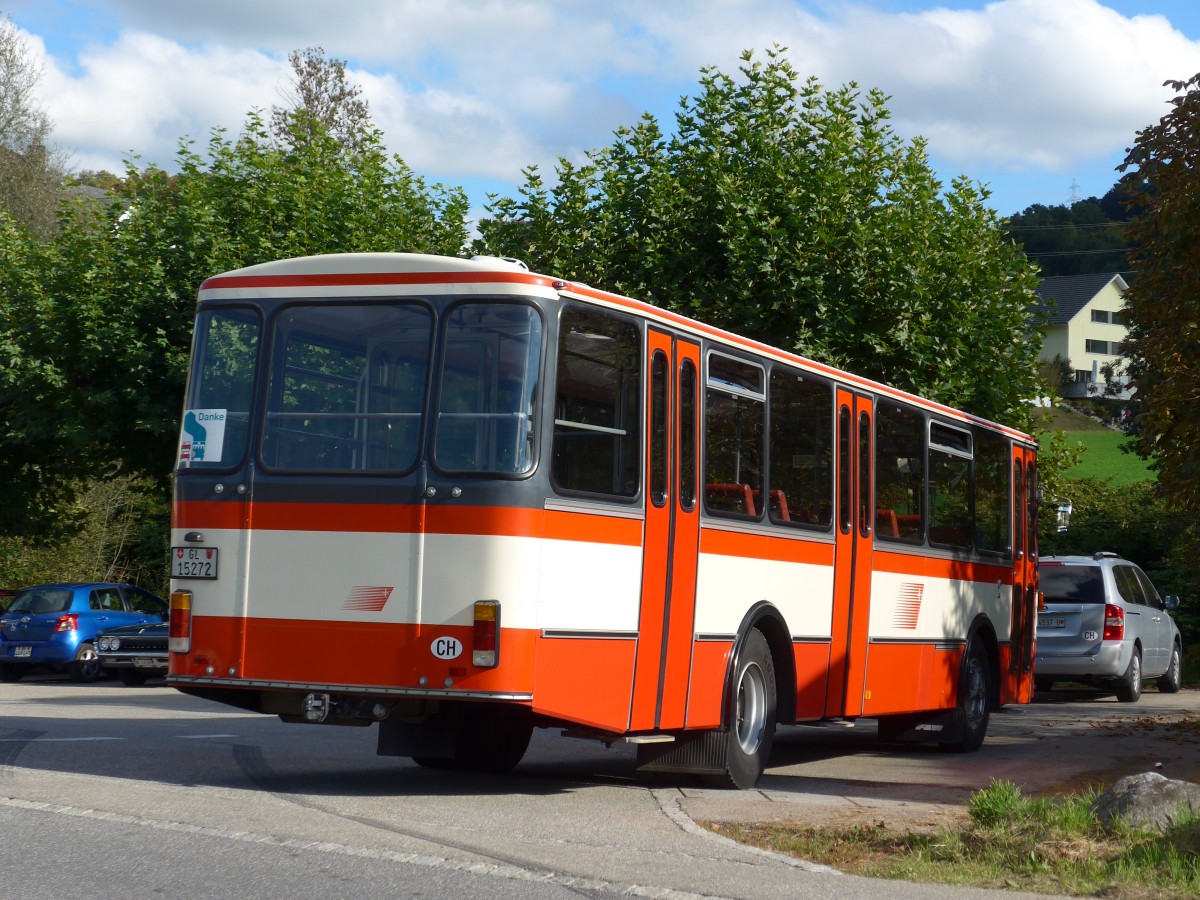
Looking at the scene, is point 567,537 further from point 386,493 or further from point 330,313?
point 330,313

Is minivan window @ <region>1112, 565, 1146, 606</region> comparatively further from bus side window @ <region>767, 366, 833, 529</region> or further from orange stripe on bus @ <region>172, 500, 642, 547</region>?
orange stripe on bus @ <region>172, 500, 642, 547</region>

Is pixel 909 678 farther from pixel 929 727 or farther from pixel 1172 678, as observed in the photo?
pixel 1172 678

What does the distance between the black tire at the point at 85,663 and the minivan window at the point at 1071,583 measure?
50.5 feet

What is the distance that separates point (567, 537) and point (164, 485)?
2130cm

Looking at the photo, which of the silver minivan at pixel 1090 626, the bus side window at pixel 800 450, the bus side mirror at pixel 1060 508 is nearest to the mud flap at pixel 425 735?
the bus side window at pixel 800 450

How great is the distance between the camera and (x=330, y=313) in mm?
10016

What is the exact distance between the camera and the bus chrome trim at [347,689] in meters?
9.13

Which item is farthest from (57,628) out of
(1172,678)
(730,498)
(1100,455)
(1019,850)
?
(1100,455)

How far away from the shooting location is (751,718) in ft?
37.6

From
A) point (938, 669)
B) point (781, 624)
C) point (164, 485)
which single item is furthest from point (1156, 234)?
point (164, 485)

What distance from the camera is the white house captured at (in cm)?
10950

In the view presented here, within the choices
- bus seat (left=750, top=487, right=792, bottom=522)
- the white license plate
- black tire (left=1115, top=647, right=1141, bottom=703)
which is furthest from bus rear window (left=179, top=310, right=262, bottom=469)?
black tire (left=1115, top=647, right=1141, bottom=703)

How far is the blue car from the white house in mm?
87140

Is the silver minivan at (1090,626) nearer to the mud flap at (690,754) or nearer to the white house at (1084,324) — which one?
the mud flap at (690,754)
